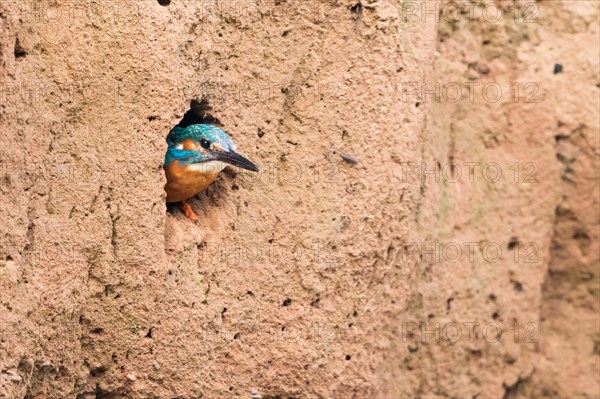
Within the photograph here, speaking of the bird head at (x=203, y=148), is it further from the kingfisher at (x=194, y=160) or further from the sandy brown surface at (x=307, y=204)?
the sandy brown surface at (x=307, y=204)

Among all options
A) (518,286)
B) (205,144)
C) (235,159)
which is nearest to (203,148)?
(205,144)

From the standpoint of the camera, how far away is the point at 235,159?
6.46 meters

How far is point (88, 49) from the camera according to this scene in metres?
6.02

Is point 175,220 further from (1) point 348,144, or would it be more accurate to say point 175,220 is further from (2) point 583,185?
(2) point 583,185

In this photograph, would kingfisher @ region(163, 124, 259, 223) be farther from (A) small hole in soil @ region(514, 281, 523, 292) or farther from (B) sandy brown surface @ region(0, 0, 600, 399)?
(A) small hole in soil @ region(514, 281, 523, 292)

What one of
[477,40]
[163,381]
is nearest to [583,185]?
[477,40]

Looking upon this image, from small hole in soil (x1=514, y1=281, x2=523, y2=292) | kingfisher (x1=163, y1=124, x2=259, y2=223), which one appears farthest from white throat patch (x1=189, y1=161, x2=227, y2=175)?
small hole in soil (x1=514, y1=281, x2=523, y2=292)

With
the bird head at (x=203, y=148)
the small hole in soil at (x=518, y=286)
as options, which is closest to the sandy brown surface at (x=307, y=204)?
the small hole in soil at (x=518, y=286)

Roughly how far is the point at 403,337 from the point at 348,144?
43.6 inches

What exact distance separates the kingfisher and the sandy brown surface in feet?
0.30

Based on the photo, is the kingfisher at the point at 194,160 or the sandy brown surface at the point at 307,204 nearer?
the sandy brown surface at the point at 307,204

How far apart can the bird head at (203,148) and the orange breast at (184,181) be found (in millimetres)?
35

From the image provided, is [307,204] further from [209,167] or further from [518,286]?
[518,286]

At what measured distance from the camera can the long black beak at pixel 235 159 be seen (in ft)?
21.1
